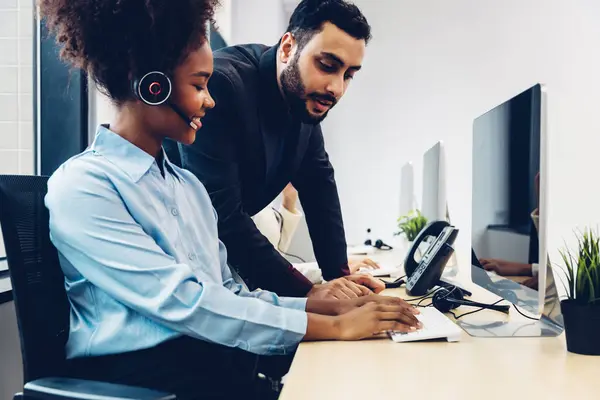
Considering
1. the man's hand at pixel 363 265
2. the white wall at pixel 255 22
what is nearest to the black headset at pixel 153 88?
the man's hand at pixel 363 265

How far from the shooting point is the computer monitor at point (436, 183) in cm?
199

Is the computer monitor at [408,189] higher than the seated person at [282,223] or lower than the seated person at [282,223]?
higher

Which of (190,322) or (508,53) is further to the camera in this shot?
(508,53)

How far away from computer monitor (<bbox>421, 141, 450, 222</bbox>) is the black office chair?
4.53 ft

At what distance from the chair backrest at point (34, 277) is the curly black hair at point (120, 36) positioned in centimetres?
22

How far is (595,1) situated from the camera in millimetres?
3857

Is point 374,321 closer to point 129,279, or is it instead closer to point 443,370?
point 443,370

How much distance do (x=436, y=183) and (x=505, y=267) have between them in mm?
912

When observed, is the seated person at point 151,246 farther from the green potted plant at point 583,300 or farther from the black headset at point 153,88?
the green potted plant at point 583,300

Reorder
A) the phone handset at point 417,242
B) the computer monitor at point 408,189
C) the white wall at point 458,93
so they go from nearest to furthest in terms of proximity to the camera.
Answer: the phone handset at point 417,242 < the computer monitor at point 408,189 < the white wall at point 458,93

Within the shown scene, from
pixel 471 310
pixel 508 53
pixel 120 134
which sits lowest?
pixel 471 310

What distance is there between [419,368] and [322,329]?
0.64 ft

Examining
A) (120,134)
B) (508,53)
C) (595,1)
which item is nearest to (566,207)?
(508,53)

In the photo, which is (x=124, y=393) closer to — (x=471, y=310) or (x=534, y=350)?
(x=534, y=350)
